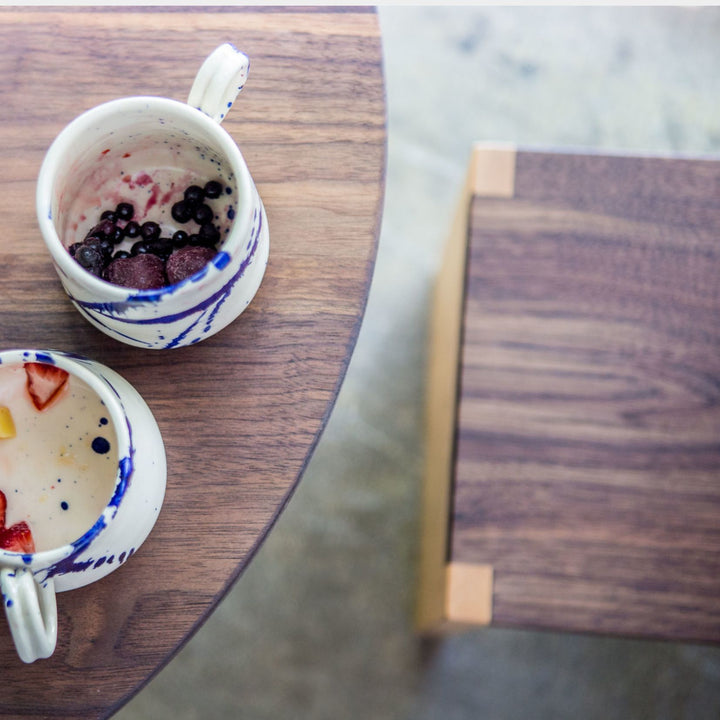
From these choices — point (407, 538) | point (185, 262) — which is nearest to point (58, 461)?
point (185, 262)

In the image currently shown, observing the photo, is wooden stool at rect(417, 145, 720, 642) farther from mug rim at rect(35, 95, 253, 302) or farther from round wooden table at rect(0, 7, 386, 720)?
mug rim at rect(35, 95, 253, 302)

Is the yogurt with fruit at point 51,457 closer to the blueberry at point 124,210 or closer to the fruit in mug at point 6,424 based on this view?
the fruit in mug at point 6,424

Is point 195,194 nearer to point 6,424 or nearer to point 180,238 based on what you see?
point 180,238

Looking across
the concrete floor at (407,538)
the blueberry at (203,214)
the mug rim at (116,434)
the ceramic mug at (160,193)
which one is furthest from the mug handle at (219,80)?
the concrete floor at (407,538)

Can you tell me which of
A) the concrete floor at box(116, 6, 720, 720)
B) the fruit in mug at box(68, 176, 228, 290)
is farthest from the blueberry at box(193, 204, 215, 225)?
the concrete floor at box(116, 6, 720, 720)

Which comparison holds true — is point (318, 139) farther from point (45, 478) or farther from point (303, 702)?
point (303, 702)

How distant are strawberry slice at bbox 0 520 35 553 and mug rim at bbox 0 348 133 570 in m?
0.05

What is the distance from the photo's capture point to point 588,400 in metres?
0.95

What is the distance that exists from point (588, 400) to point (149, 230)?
0.60 m

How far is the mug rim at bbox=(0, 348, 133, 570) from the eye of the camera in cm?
53

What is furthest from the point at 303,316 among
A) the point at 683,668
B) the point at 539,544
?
the point at 683,668

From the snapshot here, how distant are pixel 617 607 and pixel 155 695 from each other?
3.03 ft

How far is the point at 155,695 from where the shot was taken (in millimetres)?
1392

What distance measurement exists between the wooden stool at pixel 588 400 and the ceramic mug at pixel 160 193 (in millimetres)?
424
